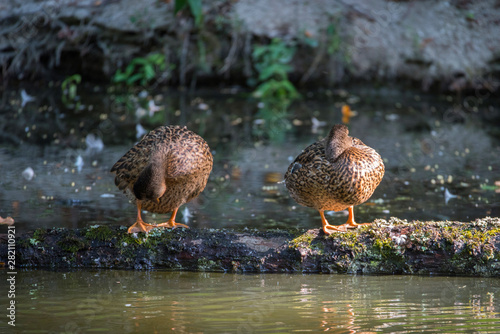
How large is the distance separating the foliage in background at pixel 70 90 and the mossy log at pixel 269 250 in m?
8.03

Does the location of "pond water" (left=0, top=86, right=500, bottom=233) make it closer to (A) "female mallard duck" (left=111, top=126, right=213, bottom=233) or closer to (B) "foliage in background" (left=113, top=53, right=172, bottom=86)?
(B) "foliage in background" (left=113, top=53, right=172, bottom=86)

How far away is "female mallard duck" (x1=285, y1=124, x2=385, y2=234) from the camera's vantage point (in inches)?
205

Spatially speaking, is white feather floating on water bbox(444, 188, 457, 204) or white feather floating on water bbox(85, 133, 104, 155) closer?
white feather floating on water bbox(444, 188, 457, 204)

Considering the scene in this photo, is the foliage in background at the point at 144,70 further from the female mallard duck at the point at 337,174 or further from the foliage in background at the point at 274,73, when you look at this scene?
the female mallard duck at the point at 337,174

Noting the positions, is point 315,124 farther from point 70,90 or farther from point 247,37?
point 70,90

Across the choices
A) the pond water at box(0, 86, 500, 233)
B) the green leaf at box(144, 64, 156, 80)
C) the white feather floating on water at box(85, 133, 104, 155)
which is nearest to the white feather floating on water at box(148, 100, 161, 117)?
the pond water at box(0, 86, 500, 233)

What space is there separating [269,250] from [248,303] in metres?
0.68

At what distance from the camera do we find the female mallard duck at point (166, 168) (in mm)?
5301

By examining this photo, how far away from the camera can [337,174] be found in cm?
520

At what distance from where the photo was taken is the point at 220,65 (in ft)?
49.2

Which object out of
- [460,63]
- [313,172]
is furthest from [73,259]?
[460,63]

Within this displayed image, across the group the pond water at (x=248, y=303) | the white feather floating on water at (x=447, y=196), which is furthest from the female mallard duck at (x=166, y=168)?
the white feather floating on water at (x=447, y=196)

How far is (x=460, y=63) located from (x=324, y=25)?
3.01 m

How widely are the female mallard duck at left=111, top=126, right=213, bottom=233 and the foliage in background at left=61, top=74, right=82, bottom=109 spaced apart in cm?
746
